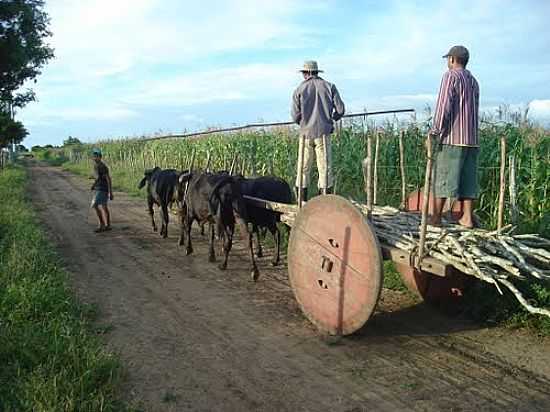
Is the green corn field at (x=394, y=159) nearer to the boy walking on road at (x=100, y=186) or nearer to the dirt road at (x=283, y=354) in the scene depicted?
the dirt road at (x=283, y=354)

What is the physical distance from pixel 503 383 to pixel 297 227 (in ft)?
8.44

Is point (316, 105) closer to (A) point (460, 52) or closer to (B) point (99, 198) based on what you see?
(A) point (460, 52)

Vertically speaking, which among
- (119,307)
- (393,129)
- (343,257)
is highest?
(393,129)

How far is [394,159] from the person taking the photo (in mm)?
11172

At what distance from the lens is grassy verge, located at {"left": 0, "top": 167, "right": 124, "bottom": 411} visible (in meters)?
4.14

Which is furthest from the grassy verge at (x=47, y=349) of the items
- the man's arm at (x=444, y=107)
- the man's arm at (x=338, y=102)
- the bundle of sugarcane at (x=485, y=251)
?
the man's arm at (x=338, y=102)

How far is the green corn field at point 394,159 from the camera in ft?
26.7

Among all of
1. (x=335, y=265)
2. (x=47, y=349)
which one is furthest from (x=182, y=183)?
(x=47, y=349)

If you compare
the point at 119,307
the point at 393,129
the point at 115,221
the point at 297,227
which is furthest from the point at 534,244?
the point at 115,221

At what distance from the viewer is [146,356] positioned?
543 centimetres

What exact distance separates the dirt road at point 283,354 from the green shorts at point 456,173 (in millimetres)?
1466

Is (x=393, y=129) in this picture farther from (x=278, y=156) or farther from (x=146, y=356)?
(x=146, y=356)

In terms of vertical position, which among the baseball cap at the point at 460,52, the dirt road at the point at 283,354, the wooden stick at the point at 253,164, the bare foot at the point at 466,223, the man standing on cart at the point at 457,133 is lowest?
the dirt road at the point at 283,354

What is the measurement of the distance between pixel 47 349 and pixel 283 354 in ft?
7.01
